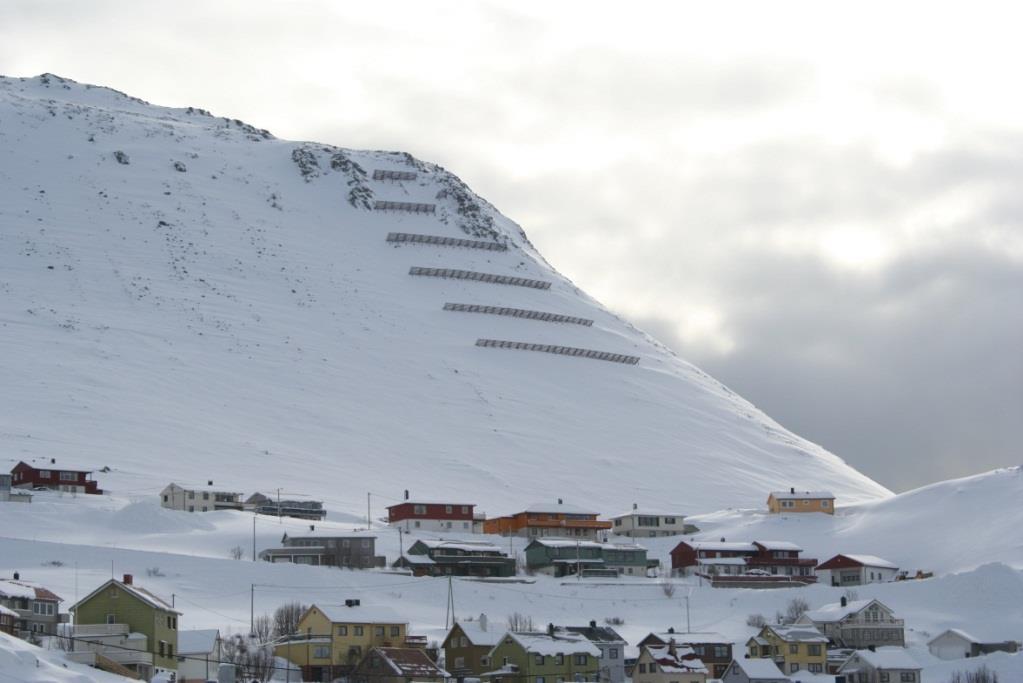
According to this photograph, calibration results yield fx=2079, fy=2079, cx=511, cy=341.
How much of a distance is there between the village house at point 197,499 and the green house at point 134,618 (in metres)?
43.1

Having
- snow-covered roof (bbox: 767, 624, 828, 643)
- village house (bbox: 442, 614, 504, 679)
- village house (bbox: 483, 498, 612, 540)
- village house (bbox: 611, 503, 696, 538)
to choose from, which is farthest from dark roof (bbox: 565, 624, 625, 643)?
village house (bbox: 611, 503, 696, 538)

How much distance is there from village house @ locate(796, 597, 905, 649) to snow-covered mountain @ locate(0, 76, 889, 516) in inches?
1533

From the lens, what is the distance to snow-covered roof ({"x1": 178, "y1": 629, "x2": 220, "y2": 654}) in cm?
6850

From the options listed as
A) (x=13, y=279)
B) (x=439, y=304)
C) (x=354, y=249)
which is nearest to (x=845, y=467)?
(x=439, y=304)

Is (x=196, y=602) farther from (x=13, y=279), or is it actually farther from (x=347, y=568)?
(x=13, y=279)

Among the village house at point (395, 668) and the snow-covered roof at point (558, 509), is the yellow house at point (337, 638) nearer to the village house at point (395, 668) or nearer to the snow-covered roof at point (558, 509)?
the village house at point (395, 668)

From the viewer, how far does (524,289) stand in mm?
193000

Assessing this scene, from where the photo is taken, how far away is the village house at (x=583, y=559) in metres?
108

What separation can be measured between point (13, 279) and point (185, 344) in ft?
58.5

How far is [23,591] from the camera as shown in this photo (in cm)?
7306

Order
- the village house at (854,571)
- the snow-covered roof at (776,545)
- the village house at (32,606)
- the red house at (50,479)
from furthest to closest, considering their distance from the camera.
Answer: the snow-covered roof at (776,545) < the red house at (50,479) < the village house at (854,571) < the village house at (32,606)

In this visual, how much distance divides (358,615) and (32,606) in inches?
486

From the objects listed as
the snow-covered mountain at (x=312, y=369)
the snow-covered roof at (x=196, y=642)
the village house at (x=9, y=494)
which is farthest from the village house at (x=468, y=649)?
the snow-covered mountain at (x=312, y=369)

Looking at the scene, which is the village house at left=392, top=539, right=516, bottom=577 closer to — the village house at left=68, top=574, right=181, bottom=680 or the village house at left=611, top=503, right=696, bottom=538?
the village house at left=611, top=503, right=696, bottom=538
